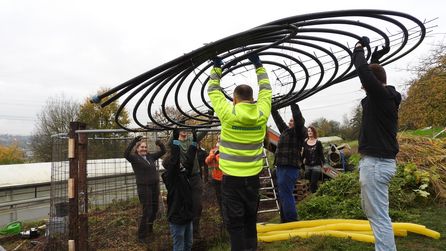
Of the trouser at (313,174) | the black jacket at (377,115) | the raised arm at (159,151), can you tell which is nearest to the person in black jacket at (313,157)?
the trouser at (313,174)

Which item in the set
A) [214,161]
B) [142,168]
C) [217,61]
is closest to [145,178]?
[142,168]

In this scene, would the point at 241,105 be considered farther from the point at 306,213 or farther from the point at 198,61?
the point at 306,213

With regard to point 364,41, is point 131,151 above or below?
below

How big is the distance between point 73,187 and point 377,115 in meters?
4.81

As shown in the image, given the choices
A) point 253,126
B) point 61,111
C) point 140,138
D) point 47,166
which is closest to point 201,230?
point 140,138

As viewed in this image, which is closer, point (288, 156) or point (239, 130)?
point (239, 130)

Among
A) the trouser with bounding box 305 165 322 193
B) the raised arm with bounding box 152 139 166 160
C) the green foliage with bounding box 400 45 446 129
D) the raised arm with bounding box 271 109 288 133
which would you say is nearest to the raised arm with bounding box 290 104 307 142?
the raised arm with bounding box 271 109 288 133

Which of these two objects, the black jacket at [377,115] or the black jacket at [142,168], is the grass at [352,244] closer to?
the black jacket at [377,115]

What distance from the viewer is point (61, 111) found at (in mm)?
36500

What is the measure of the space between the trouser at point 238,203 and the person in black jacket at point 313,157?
5.76 meters

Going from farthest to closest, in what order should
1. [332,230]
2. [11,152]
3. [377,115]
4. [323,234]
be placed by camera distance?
[11,152]
[332,230]
[323,234]
[377,115]

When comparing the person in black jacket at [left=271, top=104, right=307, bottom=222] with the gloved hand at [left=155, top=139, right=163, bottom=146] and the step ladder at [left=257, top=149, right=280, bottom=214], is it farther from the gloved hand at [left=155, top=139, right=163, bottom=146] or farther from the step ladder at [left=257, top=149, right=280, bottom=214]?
the step ladder at [left=257, top=149, right=280, bottom=214]

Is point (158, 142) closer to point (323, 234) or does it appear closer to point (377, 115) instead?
point (323, 234)

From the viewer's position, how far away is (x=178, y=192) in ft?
16.3
